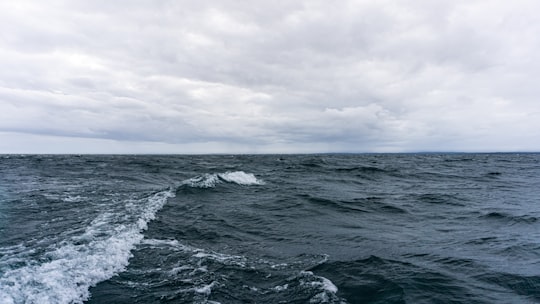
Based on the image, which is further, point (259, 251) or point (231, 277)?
point (259, 251)

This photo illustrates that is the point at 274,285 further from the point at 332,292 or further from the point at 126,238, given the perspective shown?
the point at 126,238

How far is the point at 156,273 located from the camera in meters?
7.70

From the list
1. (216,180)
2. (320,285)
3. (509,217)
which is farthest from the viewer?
(216,180)

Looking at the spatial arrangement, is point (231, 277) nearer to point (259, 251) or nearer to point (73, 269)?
point (259, 251)

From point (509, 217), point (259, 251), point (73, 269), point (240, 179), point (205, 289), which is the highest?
point (240, 179)

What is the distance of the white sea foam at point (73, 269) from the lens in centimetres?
623

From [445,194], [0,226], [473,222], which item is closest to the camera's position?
[0,226]

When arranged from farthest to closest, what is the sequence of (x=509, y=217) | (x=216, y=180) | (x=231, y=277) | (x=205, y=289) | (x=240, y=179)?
1. (x=240, y=179)
2. (x=216, y=180)
3. (x=509, y=217)
4. (x=231, y=277)
5. (x=205, y=289)

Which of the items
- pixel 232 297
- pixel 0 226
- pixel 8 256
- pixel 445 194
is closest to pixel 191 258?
pixel 232 297

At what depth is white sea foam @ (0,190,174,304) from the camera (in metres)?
6.23

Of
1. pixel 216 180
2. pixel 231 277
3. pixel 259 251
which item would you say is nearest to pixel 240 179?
pixel 216 180

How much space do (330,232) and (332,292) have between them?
569 cm

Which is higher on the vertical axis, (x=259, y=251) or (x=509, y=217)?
(x=509, y=217)

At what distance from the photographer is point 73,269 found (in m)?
7.48
